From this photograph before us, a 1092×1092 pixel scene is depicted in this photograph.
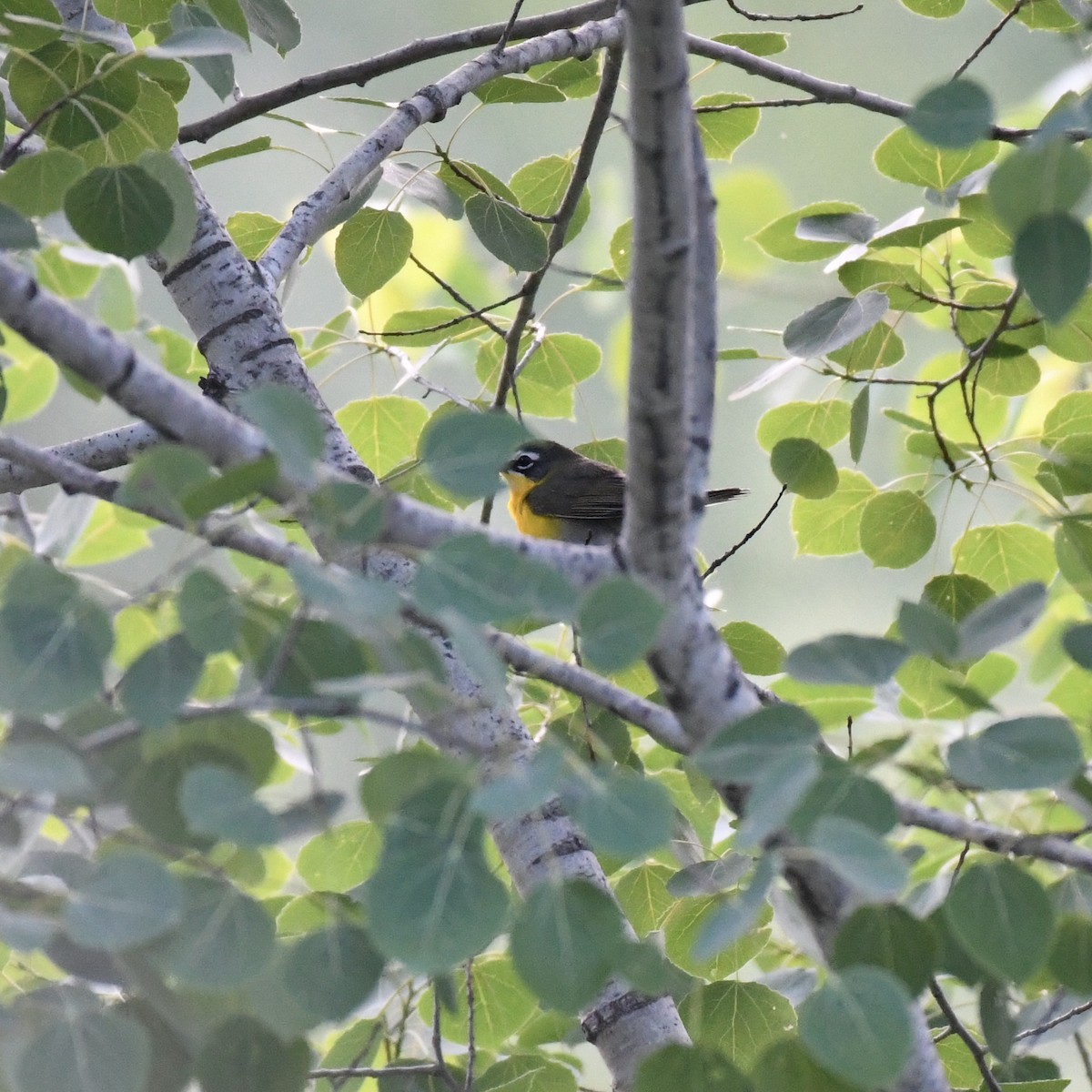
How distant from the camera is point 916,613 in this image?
67 centimetres

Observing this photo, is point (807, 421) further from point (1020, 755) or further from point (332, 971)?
point (332, 971)

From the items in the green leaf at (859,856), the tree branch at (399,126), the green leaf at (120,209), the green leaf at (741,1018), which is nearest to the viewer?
the green leaf at (859,856)

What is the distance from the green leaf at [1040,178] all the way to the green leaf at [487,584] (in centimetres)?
32

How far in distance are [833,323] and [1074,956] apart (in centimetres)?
69

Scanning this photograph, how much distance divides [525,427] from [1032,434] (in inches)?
36.7

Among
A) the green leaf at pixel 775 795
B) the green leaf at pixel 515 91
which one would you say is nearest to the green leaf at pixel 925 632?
the green leaf at pixel 775 795

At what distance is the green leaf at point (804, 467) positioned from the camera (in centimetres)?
123

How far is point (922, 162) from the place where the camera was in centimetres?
131

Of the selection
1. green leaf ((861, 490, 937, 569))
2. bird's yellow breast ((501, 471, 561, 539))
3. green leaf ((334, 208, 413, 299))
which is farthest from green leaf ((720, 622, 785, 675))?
bird's yellow breast ((501, 471, 561, 539))

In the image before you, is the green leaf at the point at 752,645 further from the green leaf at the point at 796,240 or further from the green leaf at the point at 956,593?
the green leaf at the point at 796,240

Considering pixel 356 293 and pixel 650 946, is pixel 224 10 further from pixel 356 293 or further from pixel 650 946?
pixel 650 946

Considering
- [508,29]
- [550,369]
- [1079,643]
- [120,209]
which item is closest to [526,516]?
[550,369]

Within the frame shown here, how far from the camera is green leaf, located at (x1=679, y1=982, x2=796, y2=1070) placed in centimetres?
100

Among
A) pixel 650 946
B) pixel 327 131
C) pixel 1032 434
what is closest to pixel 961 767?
pixel 650 946
